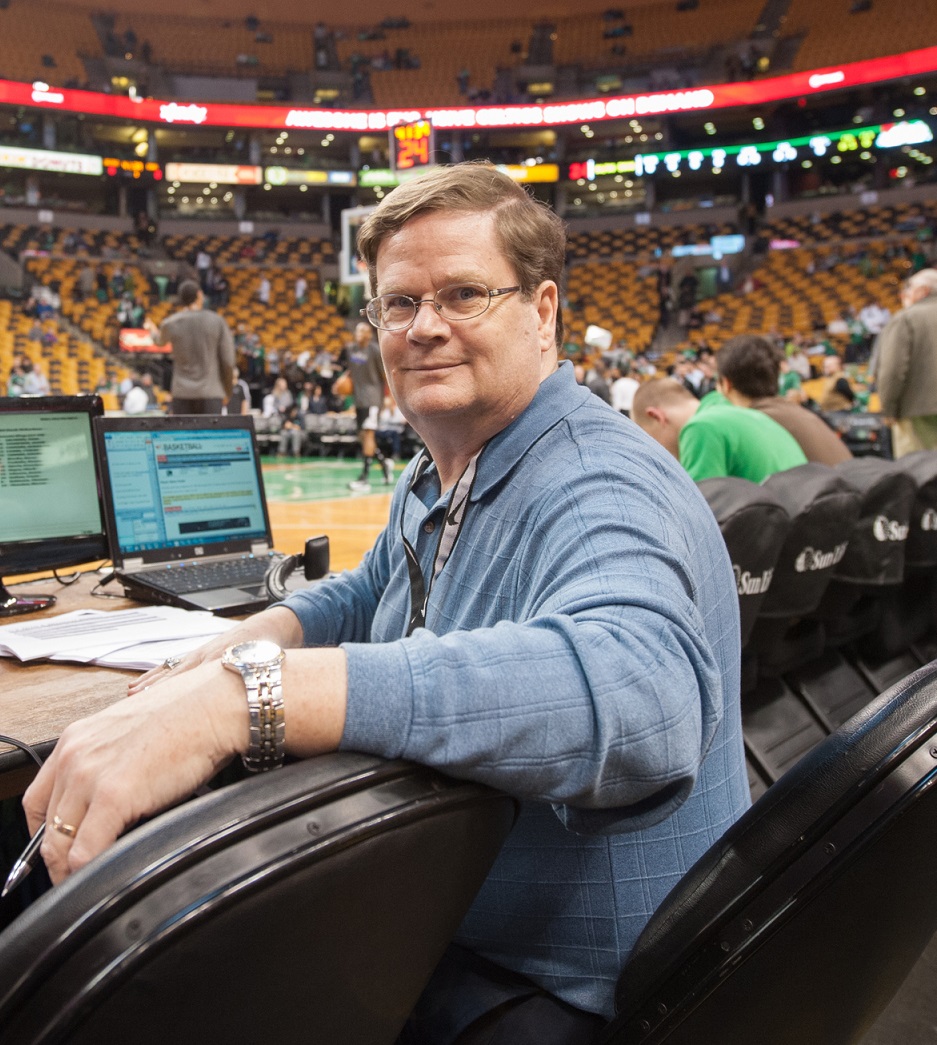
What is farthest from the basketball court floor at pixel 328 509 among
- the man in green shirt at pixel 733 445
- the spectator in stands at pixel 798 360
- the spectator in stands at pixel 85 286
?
the spectator in stands at pixel 85 286

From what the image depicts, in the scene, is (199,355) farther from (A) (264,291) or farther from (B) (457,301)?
(A) (264,291)

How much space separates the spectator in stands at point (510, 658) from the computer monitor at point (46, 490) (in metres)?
0.84

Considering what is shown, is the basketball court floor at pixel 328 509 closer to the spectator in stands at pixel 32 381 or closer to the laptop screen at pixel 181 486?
the laptop screen at pixel 181 486

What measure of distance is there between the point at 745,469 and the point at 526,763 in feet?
8.33

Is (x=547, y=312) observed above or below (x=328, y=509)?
above

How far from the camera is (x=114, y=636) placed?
60.6 inches

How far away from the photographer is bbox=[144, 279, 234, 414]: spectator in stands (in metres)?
7.37

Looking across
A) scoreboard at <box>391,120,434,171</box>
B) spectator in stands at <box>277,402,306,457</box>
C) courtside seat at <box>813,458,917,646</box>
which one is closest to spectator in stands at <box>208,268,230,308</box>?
spectator in stands at <box>277,402,306,457</box>

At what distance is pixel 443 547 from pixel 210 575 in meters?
1.09

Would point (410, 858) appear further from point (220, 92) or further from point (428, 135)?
point (220, 92)

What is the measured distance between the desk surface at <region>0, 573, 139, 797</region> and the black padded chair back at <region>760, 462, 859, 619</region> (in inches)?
60.8

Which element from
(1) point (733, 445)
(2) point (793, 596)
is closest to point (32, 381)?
(1) point (733, 445)

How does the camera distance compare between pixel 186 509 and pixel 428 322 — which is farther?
pixel 186 509

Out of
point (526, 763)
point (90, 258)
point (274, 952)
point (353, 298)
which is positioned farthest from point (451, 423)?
point (90, 258)
